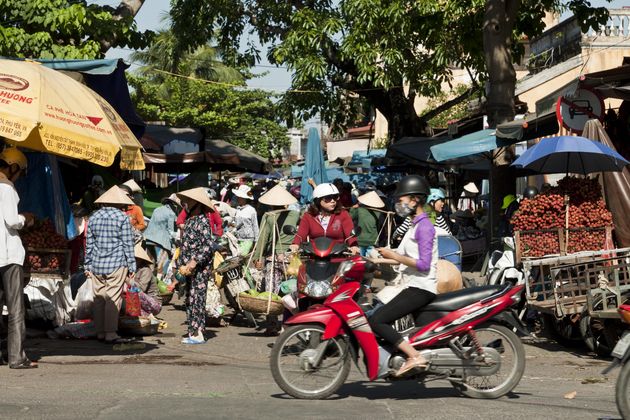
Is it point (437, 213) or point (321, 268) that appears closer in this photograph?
point (321, 268)

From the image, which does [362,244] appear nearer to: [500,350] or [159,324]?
[159,324]

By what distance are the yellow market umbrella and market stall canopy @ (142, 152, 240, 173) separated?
10906mm

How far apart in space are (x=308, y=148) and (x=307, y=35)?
2.53 metres

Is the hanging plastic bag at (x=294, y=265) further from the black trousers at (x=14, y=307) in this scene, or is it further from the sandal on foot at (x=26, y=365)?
the black trousers at (x=14, y=307)

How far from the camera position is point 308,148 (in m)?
19.6

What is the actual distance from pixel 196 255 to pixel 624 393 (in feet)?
Answer: 20.4

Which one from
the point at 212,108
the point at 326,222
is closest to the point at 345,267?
the point at 326,222

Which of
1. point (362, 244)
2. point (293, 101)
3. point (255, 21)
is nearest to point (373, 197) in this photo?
→ point (362, 244)

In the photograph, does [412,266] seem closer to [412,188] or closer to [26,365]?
[412,188]

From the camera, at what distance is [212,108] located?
165ft

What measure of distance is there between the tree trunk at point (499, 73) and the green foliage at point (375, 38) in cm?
270

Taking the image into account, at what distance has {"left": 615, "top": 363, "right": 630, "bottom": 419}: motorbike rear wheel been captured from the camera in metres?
6.68

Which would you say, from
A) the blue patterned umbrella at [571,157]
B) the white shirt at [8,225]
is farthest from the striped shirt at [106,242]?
the blue patterned umbrella at [571,157]

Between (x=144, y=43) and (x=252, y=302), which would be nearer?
(x=252, y=302)
